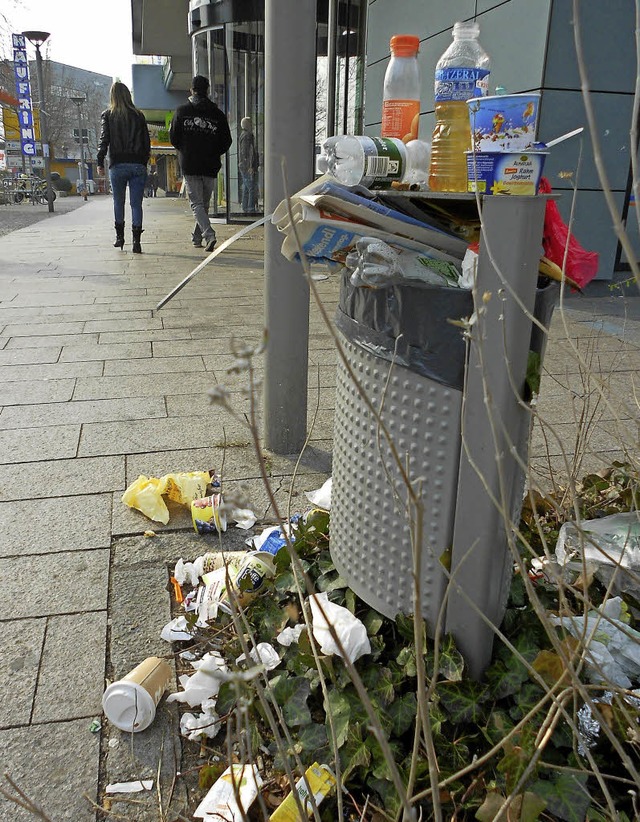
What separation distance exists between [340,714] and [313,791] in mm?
177

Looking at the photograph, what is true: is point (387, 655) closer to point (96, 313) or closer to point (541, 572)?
point (541, 572)

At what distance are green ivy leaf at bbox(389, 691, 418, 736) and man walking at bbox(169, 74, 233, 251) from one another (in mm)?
8945

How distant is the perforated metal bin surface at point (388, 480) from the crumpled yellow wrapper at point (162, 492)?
972mm

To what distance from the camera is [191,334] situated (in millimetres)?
5566

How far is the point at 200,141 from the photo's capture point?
31.6 feet

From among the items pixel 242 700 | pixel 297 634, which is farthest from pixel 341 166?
pixel 242 700

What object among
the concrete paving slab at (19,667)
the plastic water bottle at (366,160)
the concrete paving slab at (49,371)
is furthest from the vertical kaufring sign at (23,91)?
the concrete paving slab at (19,667)

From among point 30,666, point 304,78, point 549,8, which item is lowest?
point 30,666

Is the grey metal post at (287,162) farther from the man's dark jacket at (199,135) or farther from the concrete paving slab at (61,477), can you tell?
the man's dark jacket at (199,135)

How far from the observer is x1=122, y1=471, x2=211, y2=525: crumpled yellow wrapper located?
8.95 feet

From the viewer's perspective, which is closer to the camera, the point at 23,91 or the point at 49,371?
the point at 49,371

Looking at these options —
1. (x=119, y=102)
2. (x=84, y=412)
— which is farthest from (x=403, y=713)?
(x=119, y=102)

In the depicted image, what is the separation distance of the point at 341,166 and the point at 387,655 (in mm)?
1247

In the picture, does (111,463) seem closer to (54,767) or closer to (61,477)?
(61,477)
